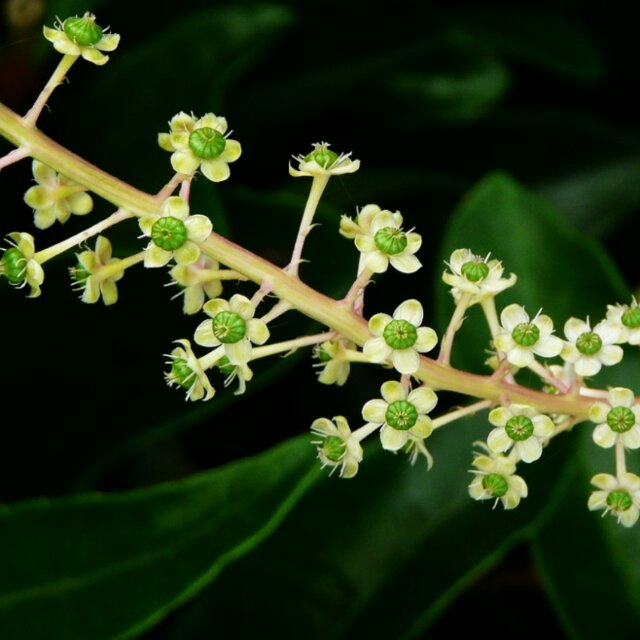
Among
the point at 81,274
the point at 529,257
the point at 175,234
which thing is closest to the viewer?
the point at 175,234

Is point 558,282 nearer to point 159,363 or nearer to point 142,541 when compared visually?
point 159,363

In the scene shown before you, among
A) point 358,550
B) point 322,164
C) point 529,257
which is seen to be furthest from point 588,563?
point 322,164

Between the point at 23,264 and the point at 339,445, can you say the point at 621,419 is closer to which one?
the point at 339,445

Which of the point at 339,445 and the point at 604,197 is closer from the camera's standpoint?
the point at 339,445

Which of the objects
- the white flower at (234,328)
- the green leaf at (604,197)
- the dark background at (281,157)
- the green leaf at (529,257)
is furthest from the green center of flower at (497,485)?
the green leaf at (604,197)

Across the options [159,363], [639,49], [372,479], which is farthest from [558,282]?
[639,49]

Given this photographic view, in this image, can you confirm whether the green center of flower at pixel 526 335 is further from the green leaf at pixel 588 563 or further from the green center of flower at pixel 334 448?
the green leaf at pixel 588 563

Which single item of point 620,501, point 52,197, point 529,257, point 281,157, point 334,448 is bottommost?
point 620,501
